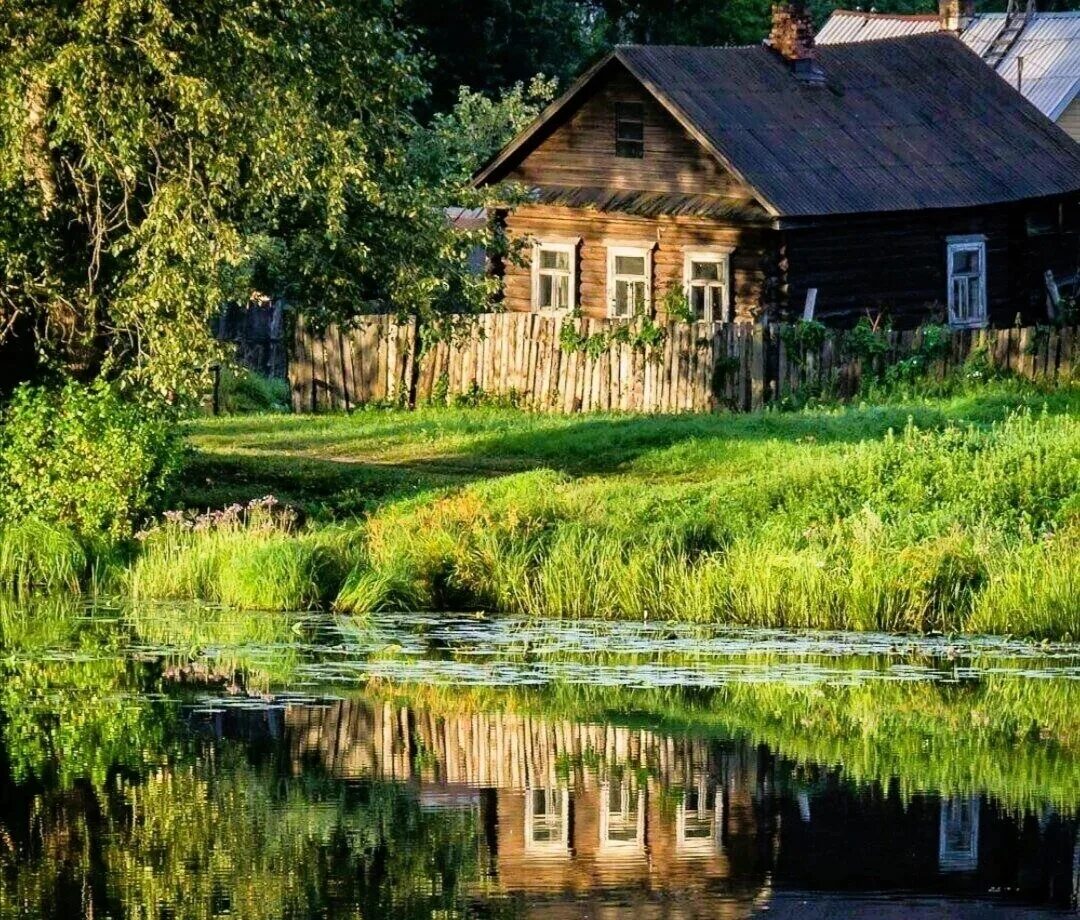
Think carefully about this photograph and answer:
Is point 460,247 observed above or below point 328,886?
above

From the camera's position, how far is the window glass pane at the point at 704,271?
122 feet

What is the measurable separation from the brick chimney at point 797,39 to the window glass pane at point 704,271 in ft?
12.6

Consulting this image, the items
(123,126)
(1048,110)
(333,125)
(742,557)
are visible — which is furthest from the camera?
(1048,110)

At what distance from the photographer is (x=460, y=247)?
25.3 meters

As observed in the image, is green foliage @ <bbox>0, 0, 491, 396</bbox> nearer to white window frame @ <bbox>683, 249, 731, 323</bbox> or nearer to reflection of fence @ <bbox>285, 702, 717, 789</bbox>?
reflection of fence @ <bbox>285, 702, 717, 789</bbox>

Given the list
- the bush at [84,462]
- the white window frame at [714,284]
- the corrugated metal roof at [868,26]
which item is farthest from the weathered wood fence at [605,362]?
the corrugated metal roof at [868,26]

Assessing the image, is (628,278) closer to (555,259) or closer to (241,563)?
(555,259)

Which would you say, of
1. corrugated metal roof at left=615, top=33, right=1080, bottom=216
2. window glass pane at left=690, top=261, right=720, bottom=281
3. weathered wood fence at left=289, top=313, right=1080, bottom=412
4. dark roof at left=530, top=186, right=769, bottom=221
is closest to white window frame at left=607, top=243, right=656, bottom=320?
dark roof at left=530, top=186, right=769, bottom=221

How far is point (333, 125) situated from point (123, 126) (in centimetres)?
218

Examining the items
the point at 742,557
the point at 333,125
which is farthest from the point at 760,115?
the point at 742,557

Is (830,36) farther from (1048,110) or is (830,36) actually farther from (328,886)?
(328,886)

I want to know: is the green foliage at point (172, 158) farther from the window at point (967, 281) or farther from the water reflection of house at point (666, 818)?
the window at point (967, 281)

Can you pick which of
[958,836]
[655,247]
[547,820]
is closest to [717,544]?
[547,820]

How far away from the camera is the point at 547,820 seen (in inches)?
529
